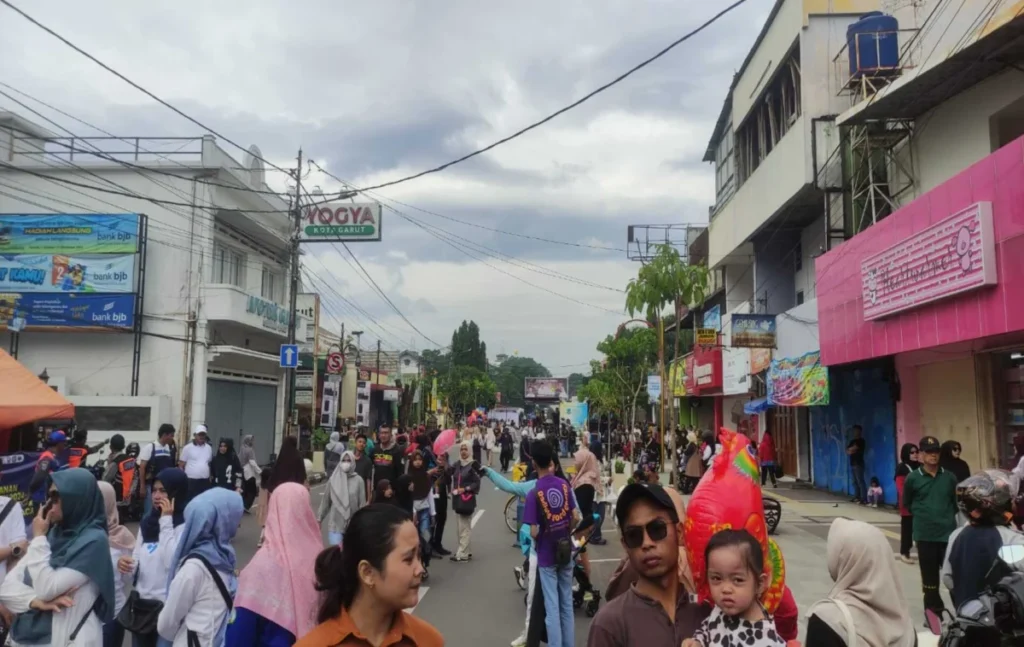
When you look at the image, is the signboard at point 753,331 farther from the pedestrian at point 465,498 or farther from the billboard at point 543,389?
the billboard at point 543,389

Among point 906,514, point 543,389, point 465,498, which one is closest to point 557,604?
point 906,514

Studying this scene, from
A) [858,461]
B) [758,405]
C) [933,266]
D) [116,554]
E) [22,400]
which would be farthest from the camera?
[758,405]

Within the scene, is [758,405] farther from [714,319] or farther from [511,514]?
[511,514]

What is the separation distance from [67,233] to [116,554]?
21.3 meters

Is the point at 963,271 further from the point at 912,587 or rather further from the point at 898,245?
the point at 912,587

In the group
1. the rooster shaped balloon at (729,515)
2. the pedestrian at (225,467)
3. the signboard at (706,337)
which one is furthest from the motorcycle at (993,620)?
the signboard at (706,337)

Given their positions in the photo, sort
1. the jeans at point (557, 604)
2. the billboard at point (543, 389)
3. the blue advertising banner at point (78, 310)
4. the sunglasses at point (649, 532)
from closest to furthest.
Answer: the sunglasses at point (649, 532)
the jeans at point (557, 604)
the blue advertising banner at point (78, 310)
the billboard at point (543, 389)

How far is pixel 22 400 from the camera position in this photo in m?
10.2

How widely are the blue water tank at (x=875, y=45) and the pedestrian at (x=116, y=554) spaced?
17203 millimetres

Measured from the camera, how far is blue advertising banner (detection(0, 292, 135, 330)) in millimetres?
22531

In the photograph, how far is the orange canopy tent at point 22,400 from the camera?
1009 cm

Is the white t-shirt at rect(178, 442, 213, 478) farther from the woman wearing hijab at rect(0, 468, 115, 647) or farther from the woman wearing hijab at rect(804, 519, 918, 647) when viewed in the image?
the woman wearing hijab at rect(804, 519, 918, 647)

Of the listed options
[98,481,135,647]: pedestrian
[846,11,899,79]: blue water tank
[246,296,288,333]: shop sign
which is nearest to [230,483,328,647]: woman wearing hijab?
[98,481,135,647]: pedestrian

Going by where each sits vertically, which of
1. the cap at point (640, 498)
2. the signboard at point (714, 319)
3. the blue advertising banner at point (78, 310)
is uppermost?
the signboard at point (714, 319)
